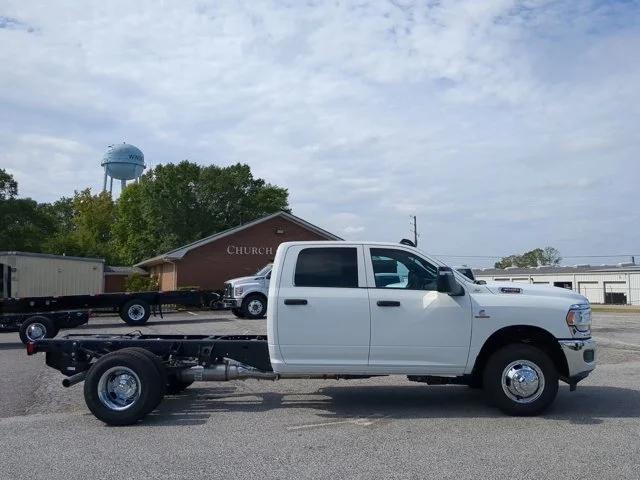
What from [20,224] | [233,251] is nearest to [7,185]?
[20,224]

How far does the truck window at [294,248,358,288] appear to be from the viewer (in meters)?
7.72

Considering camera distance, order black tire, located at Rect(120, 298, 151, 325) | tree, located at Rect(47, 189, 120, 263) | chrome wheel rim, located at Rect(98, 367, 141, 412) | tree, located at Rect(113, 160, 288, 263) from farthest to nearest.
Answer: tree, located at Rect(47, 189, 120, 263), tree, located at Rect(113, 160, 288, 263), black tire, located at Rect(120, 298, 151, 325), chrome wheel rim, located at Rect(98, 367, 141, 412)

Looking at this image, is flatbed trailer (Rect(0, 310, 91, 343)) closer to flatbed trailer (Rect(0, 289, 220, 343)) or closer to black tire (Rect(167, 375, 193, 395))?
flatbed trailer (Rect(0, 289, 220, 343))

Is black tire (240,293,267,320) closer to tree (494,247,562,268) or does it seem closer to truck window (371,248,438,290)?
truck window (371,248,438,290)

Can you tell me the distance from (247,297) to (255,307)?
495 millimetres

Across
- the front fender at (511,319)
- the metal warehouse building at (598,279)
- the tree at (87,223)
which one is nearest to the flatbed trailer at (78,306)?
the front fender at (511,319)

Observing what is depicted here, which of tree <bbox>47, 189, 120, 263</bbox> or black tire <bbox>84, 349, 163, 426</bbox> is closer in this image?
black tire <bbox>84, 349, 163, 426</bbox>

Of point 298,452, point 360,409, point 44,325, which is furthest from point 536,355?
point 44,325

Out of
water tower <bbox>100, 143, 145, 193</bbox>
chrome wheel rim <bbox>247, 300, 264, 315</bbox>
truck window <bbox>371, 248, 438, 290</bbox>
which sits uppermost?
water tower <bbox>100, 143, 145, 193</bbox>

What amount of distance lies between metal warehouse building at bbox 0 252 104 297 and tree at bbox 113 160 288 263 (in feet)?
64.2

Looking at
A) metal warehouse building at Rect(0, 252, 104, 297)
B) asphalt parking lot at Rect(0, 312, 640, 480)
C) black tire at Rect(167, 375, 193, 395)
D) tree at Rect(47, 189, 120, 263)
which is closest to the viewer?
asphalt parking lot at Rect(0, 312, 640, 480)

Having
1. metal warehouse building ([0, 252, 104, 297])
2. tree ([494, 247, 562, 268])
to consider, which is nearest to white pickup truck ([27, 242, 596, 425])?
metal warehouse building ([0, 252, 104, 297])

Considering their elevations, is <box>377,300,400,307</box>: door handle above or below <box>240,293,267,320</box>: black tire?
above

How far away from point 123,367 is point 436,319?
12.0 feet
